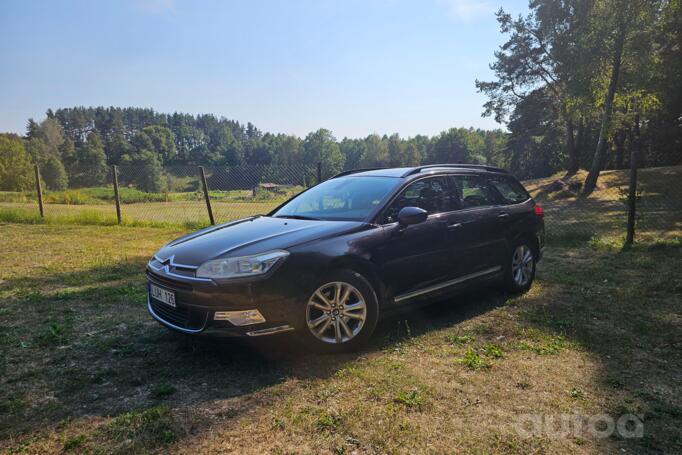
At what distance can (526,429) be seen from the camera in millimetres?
2621

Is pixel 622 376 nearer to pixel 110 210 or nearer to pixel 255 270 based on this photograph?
pixel 255 270

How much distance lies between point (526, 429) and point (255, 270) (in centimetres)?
208

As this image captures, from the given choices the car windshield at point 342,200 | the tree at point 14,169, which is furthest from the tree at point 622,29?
the tree at point 14,169

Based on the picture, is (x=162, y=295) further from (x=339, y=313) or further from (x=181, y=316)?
(x=339, y=313)

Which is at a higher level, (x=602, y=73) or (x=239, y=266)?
(x=602, y=73)

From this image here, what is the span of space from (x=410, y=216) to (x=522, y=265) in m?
2.33

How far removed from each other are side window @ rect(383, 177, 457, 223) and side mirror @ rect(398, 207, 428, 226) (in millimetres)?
138

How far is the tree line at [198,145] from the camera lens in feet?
317

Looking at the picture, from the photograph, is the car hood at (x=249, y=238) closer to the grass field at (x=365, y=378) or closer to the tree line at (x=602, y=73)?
the grass field at (x=365, y=378)

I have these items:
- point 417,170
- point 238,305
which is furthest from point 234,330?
point 417,170

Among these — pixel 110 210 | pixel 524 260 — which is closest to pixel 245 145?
pixel 110 210

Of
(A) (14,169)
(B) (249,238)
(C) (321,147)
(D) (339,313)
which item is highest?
(C) (321,147)

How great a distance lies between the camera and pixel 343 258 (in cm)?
361

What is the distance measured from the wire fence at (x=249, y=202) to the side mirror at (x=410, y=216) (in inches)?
242
